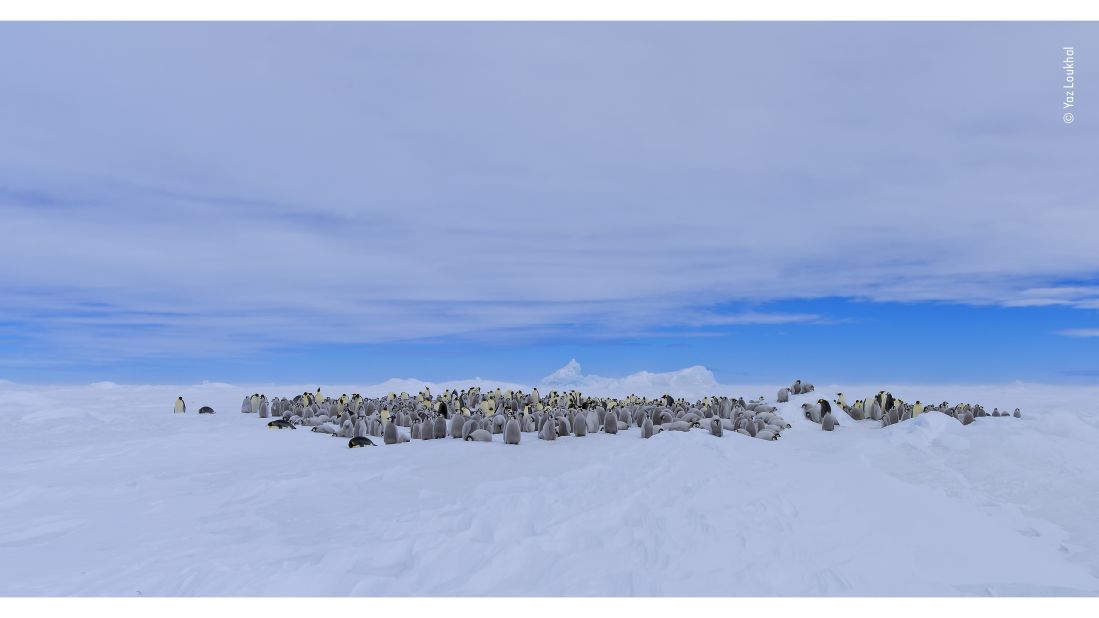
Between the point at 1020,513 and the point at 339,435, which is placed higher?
the point at 339,435

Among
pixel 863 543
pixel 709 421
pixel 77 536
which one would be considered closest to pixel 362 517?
pixel 77 536

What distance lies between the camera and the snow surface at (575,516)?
4.77 m

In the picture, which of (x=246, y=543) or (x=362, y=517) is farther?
(x=362, y=517)

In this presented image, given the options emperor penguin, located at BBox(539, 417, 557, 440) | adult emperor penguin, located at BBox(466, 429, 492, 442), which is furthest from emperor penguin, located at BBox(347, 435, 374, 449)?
emperor penguin, located at BBox(539, 417, 557, 440)

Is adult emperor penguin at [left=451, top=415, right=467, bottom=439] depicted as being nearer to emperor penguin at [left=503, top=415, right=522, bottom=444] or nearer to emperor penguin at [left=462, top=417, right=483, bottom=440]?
emperor penguin at [left=462, top=417, right=483, bottom=440]

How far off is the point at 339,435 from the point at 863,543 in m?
9.10

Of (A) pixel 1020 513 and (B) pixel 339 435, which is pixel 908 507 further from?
(B) pixel 339 435

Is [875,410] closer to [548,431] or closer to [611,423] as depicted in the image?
[611,423]

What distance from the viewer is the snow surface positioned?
477cm

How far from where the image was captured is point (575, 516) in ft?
19.6

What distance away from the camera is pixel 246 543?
547 cm

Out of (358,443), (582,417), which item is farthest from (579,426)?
(358,443)

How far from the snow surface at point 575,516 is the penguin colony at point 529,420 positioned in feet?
2.36

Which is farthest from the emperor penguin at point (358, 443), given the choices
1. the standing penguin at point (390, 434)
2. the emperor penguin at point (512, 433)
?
the emperor penguin at point (512, 433)
